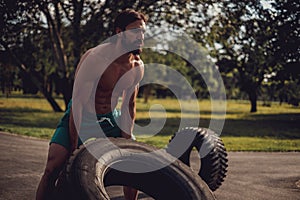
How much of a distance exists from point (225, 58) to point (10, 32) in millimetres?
25925

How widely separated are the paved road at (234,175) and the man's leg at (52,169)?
1479 mm

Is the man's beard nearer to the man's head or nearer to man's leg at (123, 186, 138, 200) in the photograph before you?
the man's head

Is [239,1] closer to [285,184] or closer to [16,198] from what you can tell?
[285,184]

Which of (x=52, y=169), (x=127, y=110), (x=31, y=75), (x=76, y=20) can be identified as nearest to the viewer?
(x=52, y=169)

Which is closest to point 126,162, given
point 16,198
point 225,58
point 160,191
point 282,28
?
point 160,191

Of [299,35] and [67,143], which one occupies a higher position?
[299,35]

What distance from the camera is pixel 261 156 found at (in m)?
10.6

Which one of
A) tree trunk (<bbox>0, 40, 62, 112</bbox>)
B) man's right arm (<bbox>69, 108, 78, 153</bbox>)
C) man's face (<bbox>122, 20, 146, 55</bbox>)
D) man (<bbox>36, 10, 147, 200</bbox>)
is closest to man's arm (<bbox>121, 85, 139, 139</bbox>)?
man (<bbox>36, 10, 147, 200</bbox>)

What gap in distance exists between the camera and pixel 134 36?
12.9 feet

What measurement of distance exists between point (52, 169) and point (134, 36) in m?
1.46

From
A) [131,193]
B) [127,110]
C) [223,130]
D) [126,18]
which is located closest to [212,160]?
[131,193]

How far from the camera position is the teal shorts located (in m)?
3.81

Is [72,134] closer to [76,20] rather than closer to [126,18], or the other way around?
[126,18]

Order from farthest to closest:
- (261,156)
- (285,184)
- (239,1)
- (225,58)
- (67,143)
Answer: (225,58), (239,1), (261,156), (285,184), (67,143)
